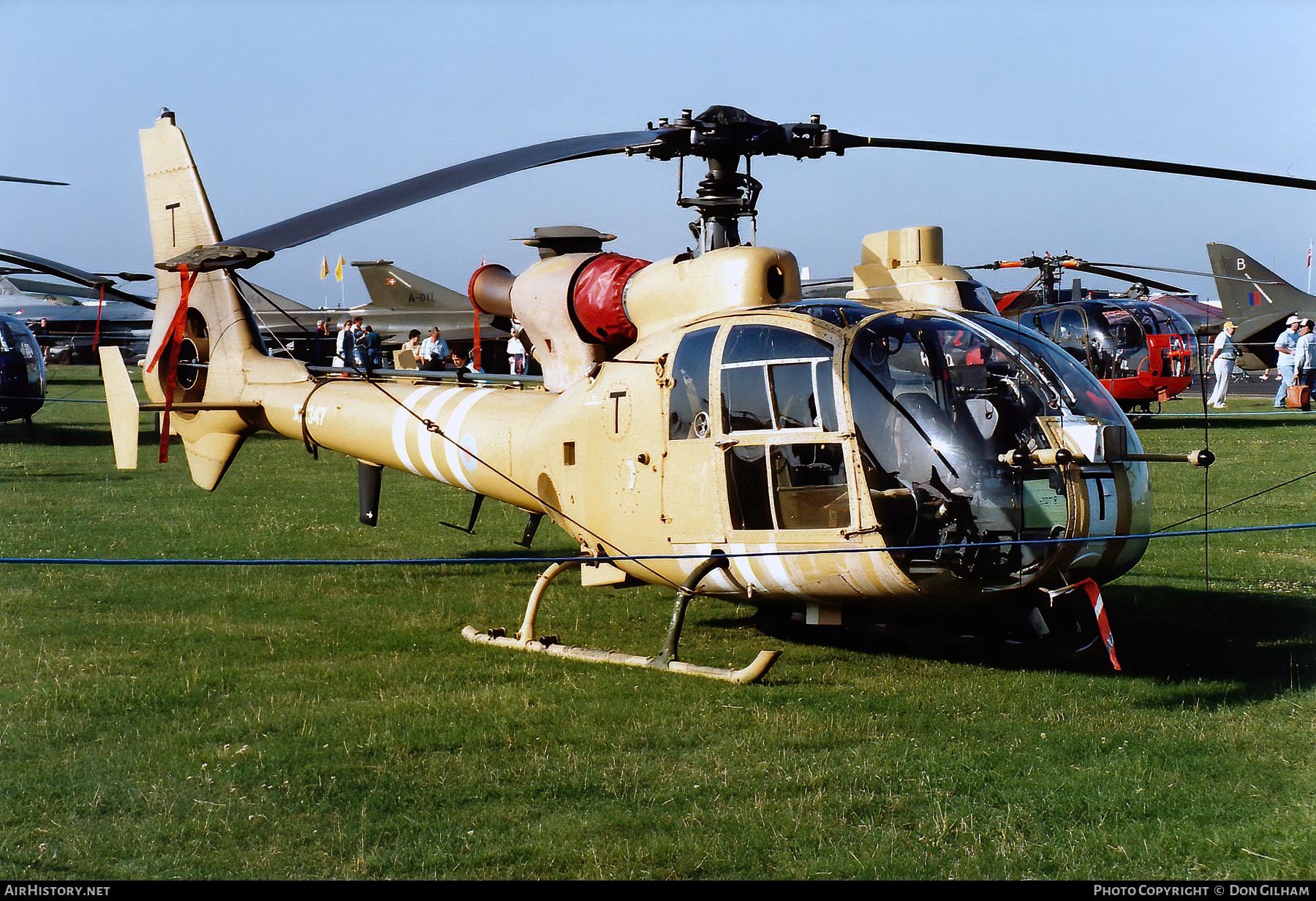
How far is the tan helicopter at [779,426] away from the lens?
19.3 ft

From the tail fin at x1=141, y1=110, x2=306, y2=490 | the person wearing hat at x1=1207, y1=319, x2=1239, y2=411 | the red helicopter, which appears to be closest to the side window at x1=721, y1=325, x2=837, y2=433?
the tail fin at x1=141, y1=110, x2=306, y2=490

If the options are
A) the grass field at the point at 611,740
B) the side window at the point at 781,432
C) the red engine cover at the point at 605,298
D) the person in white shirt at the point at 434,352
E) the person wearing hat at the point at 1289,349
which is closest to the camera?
the grass field at the point at 611,740

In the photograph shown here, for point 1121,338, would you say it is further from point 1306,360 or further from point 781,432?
point 781,432

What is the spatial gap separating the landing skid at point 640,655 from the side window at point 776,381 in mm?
856

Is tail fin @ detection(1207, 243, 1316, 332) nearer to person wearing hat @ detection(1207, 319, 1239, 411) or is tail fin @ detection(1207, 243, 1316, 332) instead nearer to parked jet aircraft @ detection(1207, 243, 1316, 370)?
parked jet aircraft @ detection(1207, 243, 1316, 370)

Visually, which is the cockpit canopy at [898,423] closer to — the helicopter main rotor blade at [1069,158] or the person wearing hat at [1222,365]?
the helicopter main rotor blade at [1069,158]

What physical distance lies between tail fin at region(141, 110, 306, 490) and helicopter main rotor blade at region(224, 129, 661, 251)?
361 centimetres

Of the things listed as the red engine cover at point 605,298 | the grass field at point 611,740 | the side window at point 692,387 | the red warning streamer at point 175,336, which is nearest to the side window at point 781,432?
the side window at point 692,387

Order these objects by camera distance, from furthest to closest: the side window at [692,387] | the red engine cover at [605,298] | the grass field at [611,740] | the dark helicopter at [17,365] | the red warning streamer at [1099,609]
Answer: the dark helicopter at [17,365], the red engine cover at [605,298], the side window at [692,387], the red warning streamer at [1099,609], the grass field at [611,740]

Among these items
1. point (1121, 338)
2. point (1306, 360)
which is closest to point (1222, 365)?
point (1306, 360)

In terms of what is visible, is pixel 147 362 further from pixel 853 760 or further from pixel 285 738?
pixel 853 760

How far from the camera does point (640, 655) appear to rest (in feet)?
24.0

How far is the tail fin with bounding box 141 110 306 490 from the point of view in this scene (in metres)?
9.61

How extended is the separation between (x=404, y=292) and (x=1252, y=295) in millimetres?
25307
